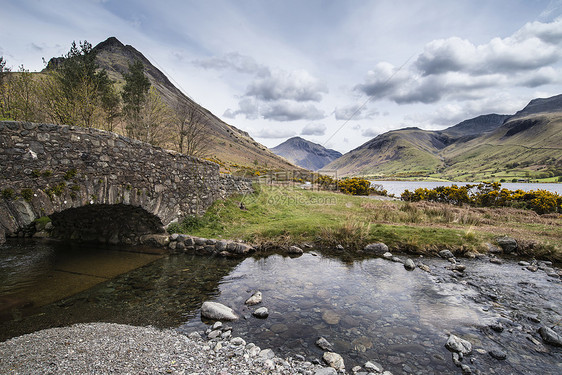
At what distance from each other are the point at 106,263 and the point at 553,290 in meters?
16.6

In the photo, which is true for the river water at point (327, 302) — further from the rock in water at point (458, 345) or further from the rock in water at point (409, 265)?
the rock in water at point (409, 265)

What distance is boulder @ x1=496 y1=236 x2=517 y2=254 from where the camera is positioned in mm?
12047

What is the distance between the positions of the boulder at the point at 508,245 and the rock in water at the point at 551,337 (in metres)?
7.96

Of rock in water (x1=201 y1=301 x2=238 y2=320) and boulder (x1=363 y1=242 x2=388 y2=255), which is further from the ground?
boulder (x1=363 y1=242 x2=388 y2=255)

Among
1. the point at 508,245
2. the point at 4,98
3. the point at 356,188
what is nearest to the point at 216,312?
the point at 508,245

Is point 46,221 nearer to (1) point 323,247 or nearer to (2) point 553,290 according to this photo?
(1) point 323,247

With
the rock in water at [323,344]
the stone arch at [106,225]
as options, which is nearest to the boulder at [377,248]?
the rock in water at [323,344]

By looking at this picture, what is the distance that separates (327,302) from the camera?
23.9ft

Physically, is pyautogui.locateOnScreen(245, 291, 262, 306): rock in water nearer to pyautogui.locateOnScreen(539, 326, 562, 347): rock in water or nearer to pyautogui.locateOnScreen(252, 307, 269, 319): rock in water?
pyautogui.locateOnScreen(252, 307, 269, 319): rock in water

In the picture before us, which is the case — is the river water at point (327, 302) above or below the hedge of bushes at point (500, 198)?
below

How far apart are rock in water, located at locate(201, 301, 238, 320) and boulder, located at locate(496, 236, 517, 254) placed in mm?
13754

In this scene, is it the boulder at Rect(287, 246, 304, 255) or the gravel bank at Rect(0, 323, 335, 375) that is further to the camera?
the boulder at Rect(287, 246, 304, 255)

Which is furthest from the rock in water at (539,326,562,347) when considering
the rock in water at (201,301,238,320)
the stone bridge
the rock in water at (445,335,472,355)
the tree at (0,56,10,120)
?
the tree at (0,56,10,120)

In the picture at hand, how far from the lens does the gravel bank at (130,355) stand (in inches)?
161
